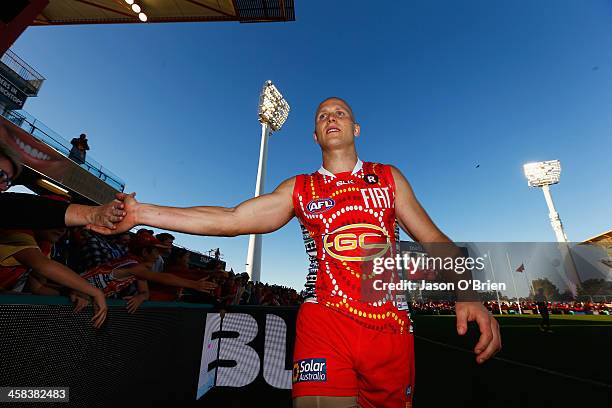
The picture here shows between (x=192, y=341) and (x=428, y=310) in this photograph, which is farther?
(x=428, y=310)

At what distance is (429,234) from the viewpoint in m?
1.85

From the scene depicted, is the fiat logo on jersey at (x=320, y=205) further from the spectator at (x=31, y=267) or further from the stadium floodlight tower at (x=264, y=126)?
the stadium floodlight tower at (x=264, y=126)

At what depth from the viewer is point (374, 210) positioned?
6.00 ft

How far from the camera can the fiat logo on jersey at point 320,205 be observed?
1.88m

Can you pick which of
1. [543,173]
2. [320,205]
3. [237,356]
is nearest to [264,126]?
[237,356]

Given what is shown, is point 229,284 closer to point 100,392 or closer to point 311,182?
point 100,392

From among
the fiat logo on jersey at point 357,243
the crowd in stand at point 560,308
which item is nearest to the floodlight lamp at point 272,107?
the crowd in stand at point 560,308

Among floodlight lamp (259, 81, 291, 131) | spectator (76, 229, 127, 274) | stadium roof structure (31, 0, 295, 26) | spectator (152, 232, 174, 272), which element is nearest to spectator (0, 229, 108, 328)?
spectator (76, 229, 127, 274)

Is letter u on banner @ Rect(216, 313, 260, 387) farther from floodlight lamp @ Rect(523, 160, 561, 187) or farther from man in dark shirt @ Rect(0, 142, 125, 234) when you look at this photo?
floodlight lamp @ Rect(523, 160, 561, 187)

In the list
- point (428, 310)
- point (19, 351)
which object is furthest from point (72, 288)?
point (428, 310)

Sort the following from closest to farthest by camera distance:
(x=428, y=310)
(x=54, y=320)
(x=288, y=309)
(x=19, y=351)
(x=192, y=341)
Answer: (x=19, y=351), (x=54, y=320), (x=192, y=341), (x=288, y=309), (x=428, y=310)

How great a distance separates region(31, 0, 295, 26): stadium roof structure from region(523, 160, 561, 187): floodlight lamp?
89688 mm

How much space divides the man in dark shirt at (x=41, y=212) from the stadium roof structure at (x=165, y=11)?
10384mm

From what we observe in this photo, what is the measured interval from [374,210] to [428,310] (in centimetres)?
6253
